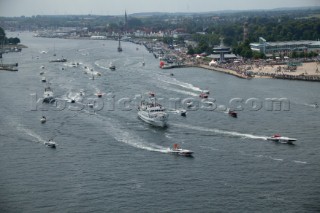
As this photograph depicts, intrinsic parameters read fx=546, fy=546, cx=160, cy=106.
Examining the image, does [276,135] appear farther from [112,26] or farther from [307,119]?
[112,26]

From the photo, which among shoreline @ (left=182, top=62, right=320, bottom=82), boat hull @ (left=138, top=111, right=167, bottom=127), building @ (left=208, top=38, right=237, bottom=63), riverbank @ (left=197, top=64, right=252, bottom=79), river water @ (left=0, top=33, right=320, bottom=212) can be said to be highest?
building @ (left=208, top=38, right=237, bottom=63)

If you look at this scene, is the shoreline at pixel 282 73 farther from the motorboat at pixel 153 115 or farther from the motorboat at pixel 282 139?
the motorboat at pixel 282 139

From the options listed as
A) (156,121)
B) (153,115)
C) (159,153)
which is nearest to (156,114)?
(153,115)

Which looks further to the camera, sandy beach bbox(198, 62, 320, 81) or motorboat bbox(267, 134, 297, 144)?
sandy beach bbox(198, 62, 320, 81)

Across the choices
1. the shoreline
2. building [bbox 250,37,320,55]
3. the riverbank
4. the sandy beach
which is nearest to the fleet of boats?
the riverbank

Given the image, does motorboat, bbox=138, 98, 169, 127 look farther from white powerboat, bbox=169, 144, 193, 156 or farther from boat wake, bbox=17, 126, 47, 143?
boat wake, bbox=17, 126, 47, 143

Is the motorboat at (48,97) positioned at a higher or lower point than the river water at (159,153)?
higher

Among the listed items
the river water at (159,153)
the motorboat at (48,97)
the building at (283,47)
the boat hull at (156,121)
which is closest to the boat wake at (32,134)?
the river water at (159,153)
